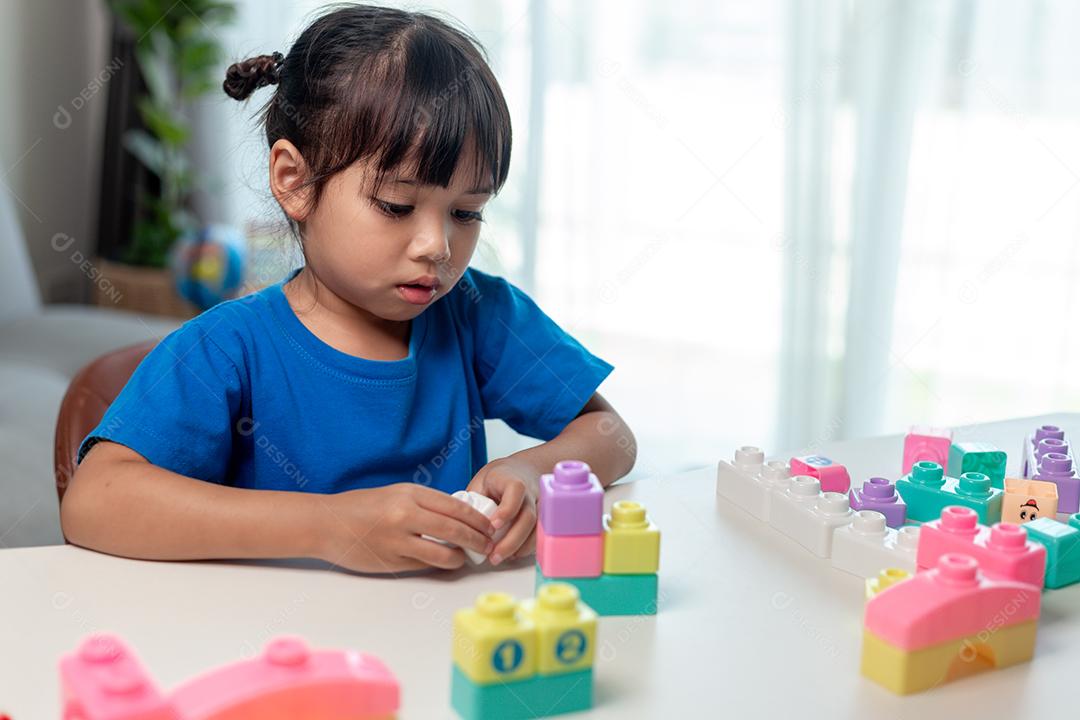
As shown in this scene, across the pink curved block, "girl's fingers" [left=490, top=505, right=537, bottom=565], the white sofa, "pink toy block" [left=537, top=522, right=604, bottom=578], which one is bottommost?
the white sofa

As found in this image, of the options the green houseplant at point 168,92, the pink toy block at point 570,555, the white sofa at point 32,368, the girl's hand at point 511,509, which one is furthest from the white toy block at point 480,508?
the green houseplant at point 168,92

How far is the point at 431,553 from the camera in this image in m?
0.85

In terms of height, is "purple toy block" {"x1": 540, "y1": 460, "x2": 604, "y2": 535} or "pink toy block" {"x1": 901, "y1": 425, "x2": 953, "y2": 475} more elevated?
"purple toy block" {"x1": 540, "y1": 460, "x2": 604, "y2": 535}

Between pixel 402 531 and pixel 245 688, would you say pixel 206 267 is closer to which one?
pixel 402 531

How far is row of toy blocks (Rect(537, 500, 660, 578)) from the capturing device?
77cm

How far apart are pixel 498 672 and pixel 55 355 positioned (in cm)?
212

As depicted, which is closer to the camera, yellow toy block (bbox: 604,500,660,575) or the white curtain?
yellow toy block (bbox: 604,500,660,575)

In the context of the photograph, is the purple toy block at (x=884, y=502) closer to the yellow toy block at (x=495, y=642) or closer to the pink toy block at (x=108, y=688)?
the yellow toy block at (x=495, y=642)

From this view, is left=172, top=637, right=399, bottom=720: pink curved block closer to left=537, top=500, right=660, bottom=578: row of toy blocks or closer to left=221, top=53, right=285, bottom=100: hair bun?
left=537, top=500, right=660, bottom=578: row of toy blocks

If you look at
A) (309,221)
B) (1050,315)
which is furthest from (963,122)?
(309,221)

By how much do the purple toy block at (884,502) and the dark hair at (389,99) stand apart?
42 cm

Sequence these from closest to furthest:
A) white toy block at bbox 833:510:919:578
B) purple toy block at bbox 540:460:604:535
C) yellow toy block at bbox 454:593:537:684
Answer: yellow toy block at bbox 454:593:537:684, purple toy block at bbox 540:460:604:535, white toy block at bbox 833:510:919:578

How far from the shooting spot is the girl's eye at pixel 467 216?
1.03 m

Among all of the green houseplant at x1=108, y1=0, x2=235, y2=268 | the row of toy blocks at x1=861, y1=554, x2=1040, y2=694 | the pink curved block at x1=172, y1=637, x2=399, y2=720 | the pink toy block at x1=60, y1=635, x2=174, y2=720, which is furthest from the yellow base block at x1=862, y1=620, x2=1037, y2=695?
the green houseplant at x1=108, y1=0, x2=235, y2=268
